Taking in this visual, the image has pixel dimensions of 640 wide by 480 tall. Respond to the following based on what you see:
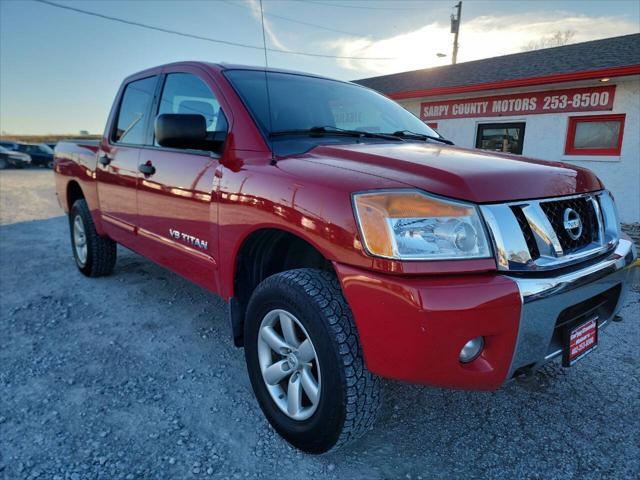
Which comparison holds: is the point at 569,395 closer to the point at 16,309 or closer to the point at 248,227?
the point at 248,227

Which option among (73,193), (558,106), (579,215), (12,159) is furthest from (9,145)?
(579,215)

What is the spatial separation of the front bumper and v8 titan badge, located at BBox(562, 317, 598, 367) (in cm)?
15

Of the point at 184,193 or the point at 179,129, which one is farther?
the point at 184,193

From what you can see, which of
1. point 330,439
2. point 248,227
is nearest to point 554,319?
point 330,439

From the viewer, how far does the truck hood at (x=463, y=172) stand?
1649 millimetres

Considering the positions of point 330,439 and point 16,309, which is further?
point 16,309

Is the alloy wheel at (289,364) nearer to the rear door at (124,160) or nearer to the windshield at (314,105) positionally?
the windshield at (314,105)

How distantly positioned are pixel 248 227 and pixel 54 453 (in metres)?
1.33

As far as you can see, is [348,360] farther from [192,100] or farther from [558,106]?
[558,106]

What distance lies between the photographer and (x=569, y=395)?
8.33ft

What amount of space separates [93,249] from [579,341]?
408cm

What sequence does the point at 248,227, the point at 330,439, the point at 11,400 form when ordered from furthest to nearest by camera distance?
the point at 11,400 → the point at 248,227 → the point at 330,439

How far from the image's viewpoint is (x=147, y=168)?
301 centimetres

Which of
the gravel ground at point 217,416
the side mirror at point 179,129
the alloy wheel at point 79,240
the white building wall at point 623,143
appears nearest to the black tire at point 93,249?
the alloy wheel at point 79,240
